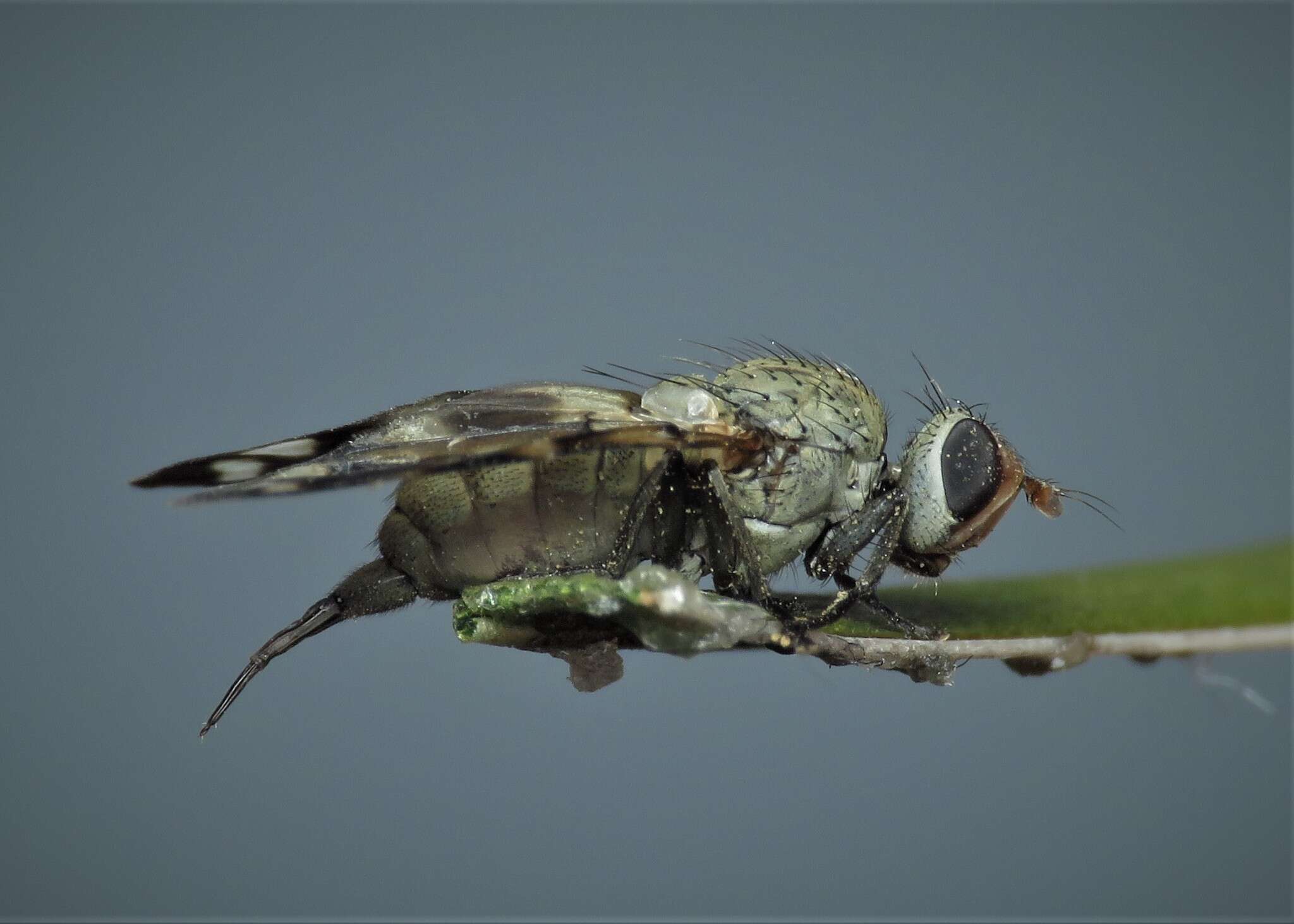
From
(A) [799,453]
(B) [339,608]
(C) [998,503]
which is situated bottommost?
(B) [339,608]

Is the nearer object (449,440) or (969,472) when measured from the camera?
(449,440)

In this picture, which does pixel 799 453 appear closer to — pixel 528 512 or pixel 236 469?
pixel 528 512

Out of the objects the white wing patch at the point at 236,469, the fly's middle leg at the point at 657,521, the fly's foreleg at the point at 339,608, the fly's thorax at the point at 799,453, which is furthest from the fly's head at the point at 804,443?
the white wing patch at the point at 236,469

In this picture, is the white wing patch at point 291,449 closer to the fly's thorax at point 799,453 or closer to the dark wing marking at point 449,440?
the dark wing marking at point 449,440

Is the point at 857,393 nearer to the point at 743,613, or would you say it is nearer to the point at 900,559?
the point at 900,559

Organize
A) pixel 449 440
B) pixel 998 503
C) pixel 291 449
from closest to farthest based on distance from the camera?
1. pixel 449 440
2. pixel 291 449
3. pixel 998 503

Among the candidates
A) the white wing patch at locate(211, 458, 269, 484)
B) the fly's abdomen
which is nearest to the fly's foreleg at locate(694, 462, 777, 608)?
the fly's abdomen

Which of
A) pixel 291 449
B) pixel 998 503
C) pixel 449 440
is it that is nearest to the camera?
pixel 449 440

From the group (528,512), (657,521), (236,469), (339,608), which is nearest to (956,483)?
(657,521)
